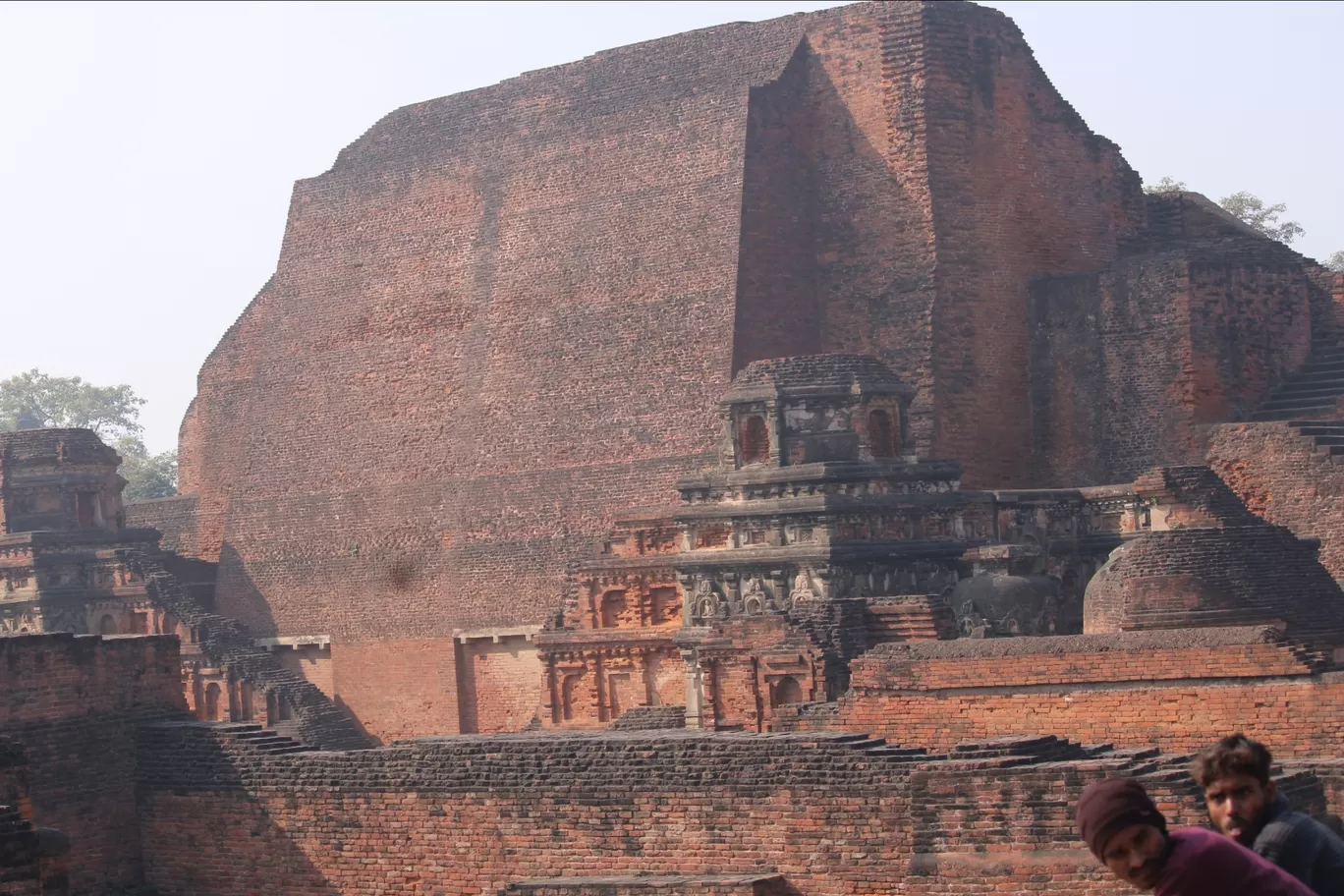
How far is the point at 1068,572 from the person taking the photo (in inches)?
932

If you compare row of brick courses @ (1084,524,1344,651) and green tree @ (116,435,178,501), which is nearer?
row of brick courses @ (1084,524,1344,651)

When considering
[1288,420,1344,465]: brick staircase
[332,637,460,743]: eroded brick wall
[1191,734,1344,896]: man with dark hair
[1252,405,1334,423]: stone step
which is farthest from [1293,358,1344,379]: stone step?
[1191,734,1344,896]: man with dark hair

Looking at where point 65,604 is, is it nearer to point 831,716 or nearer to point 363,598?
point 363,598

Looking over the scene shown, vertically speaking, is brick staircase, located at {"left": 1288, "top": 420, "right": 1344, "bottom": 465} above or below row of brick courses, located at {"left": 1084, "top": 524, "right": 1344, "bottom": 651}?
above

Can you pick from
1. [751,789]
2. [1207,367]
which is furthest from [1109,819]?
[1207,367]

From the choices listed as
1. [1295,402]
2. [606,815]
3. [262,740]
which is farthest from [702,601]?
[606,815]

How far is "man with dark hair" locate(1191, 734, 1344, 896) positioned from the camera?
658cm

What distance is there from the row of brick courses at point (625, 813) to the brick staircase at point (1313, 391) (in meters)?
12.1

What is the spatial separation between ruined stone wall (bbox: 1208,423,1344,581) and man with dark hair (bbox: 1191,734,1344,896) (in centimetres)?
1585

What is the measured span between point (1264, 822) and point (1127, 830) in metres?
0.96

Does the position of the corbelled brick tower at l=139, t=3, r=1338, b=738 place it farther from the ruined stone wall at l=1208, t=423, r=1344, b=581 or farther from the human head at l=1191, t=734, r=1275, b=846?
the human head at l=1191, t=734, r=1275, b=846

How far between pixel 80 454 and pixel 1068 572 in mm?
16952

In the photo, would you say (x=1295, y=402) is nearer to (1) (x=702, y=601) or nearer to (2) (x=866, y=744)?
(1) (x=702, y=601)

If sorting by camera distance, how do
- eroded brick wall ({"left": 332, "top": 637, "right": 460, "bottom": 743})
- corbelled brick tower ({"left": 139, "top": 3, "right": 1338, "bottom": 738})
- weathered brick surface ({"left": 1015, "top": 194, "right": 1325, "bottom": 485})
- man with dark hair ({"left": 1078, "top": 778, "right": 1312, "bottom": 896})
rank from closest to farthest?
man with dark hair ({"left": 1078, "top": 778, "right": 1312, "bottom": 896})
weathered brick surface ({"left": 1015, "top": 194, "right": 1325, "bottom": 485})
corbelled brick tower ({"left": 139, "top": 3, "right": 1338, "bottom": 738})
eroded brick wall ({"left": 332, "top": 637, "right": 460, "bottom": 743})
